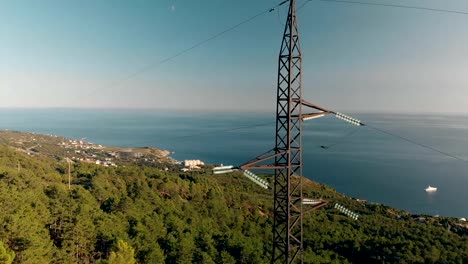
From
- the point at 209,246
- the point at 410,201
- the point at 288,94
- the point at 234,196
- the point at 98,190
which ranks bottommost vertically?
the point at 410,201

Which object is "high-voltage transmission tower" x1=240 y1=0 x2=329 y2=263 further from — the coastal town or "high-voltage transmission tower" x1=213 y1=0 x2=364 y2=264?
the coastal town

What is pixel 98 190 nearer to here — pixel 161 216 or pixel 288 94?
pixel 161 216

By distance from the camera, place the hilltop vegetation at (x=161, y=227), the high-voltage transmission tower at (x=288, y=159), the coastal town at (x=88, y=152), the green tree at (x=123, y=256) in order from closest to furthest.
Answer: the high-voltage transmission tower at (x=288, y=159) → the green tree at (x=123, y=256) → the hilltop vegetation at (x=161, y=227) → the coastal town at (x=88, y=152)

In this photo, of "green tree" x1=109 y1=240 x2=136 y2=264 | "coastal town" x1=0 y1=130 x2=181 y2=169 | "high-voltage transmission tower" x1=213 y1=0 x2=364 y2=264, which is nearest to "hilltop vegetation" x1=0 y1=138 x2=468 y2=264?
"green tree" x1=109 y1=240 x2=136 y2=264

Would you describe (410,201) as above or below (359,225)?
below

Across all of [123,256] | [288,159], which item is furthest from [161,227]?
[288,159]

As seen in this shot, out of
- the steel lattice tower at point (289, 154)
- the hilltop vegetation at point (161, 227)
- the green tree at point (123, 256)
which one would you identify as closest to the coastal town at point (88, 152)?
the hilltop vegetation at point (161, 227)

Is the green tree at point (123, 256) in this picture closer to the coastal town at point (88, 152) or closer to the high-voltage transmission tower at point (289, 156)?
the high-voltage transmission tower at point (289, 156)

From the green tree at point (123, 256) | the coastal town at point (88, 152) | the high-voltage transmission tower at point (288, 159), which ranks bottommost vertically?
the coastal town at point (88, 152)

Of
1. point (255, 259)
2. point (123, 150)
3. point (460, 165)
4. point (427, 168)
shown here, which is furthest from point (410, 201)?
point (123, 150)
